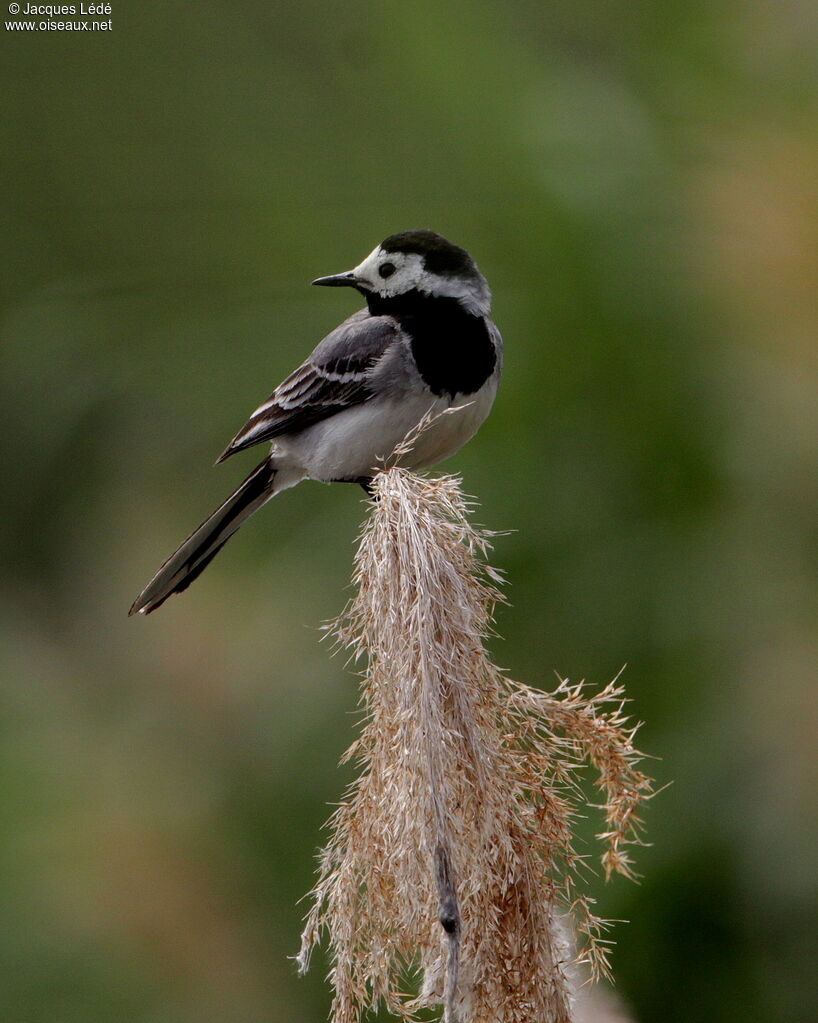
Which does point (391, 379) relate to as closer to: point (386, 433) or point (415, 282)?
point (386, 433)

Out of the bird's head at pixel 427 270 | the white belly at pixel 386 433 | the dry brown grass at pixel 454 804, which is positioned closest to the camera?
the dry brown grass at pixel 454 804

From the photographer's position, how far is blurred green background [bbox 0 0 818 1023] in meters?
3.76

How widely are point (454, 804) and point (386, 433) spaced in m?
1.84

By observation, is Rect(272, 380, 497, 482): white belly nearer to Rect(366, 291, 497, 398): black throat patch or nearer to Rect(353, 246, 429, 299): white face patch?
Rect(366, 291, 497, 398): black throat patch

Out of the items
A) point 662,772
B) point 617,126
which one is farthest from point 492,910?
point 617,126

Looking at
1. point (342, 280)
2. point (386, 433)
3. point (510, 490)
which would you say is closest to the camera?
point (386, 433)

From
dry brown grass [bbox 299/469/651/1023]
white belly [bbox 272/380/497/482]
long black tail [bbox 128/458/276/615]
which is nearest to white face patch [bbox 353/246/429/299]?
white belly [bbox 272/380/497/482]

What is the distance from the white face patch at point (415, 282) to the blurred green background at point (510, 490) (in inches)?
36.1

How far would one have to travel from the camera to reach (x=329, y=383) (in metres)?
3.60

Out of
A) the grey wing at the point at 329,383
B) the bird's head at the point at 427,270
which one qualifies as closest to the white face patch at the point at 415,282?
the bird's head at the point at 427,270

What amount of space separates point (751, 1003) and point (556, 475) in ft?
5.64

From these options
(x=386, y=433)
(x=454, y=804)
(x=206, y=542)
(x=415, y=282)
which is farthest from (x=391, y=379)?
(x=454, y=804)

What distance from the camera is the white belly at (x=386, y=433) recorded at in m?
3.38

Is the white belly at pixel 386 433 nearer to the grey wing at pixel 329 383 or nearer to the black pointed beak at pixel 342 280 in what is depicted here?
the grey wing at pixel 329 383
